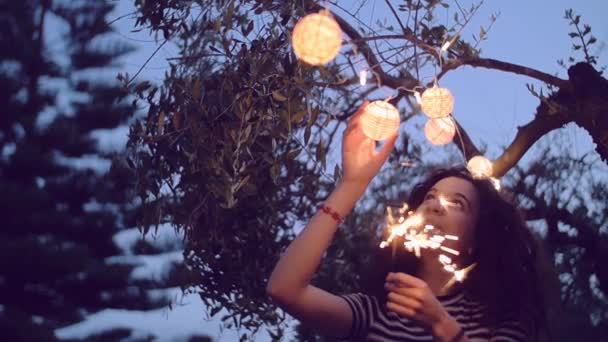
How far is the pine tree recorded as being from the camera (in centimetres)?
702

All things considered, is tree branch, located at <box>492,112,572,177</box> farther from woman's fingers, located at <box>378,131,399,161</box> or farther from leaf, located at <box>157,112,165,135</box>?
woman's fingers, located at <box>378,131,399,161</box>

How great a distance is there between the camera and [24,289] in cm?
701

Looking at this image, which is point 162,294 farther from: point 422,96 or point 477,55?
point 422,96

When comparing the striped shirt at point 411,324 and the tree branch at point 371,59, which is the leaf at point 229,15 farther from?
the striped shirt at point 411,324

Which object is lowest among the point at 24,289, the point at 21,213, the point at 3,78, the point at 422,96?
the point at 422,96

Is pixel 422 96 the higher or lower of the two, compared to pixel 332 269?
lower

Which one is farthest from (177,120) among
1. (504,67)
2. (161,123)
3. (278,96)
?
(504,67)

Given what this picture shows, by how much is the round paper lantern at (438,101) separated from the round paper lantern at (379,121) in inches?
11.2

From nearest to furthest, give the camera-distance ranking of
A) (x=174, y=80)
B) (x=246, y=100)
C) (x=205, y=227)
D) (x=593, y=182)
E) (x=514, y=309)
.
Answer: (x=514, y=309), (x=246, y=100), (x=174, y=80), (x=205, y=227), (x=593, y=182)

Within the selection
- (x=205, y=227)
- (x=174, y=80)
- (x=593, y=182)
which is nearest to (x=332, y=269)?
(x=205, y=227)

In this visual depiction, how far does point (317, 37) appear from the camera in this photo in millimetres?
1916

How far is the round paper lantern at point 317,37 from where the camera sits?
6.28ft

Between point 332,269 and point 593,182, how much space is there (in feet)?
7.16

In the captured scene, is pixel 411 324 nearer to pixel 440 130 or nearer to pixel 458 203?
pixel 458 203
